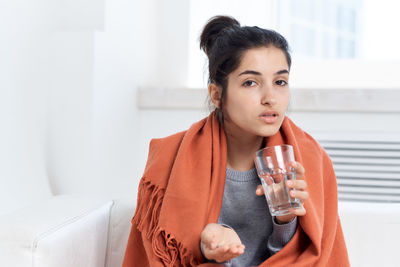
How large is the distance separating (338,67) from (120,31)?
1077 mm

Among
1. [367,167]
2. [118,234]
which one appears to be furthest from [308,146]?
[367,167]

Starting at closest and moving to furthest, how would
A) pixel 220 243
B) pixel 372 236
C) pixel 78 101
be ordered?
pixel 220 243 < pixel 372 236 < pixel 78 101

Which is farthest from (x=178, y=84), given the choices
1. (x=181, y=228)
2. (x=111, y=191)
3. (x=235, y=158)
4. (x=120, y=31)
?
(x=181, y=228)

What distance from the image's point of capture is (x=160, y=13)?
7.23 ft

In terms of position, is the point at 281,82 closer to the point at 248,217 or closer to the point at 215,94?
the point at 215,94

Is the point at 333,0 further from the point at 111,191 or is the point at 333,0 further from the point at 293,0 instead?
the point at 111,191

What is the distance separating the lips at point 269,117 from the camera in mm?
979

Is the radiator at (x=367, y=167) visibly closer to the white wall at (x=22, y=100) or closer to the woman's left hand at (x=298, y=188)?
the woman's left hand at (x=298, y=188)

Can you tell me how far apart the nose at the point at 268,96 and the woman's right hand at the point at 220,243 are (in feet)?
0.94

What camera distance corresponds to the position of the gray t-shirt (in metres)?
1.06

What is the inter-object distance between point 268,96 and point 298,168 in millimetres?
173

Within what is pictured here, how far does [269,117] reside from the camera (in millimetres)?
981

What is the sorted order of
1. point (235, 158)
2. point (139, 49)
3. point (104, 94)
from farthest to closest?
point (139, 49) < point (104, 94) < point (235, 158)

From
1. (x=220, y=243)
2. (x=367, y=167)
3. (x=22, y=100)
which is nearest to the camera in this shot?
(x=220, y=243)
